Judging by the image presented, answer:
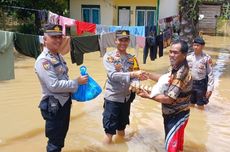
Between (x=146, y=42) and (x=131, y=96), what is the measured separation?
18.7 feet

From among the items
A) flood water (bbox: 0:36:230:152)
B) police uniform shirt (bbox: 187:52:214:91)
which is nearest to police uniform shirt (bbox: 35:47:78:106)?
flood water (bbox: 0:36:230:152)

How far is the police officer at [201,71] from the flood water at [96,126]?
1.95ft

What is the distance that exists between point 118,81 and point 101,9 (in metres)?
17.4

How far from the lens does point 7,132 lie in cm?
602

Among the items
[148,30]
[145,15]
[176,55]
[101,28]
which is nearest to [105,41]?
[101,28]

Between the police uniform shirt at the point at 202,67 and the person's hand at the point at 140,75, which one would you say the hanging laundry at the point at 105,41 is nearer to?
the police uniform shirt at the point at 202,67

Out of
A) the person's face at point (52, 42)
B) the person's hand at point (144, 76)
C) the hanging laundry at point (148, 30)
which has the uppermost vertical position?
the hanging laundry at point (148, 30)

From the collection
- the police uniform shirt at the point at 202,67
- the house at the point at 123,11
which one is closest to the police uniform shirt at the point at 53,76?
the police uniform shirt at the point at 202,67

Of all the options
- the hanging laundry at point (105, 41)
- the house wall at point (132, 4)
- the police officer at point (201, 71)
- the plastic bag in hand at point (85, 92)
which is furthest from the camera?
the house wall at point (132, 4)

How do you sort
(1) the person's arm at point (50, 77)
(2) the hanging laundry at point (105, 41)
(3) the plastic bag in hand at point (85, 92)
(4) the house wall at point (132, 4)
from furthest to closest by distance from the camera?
(4) the house wall at point (132, 4)
(2) the hanging laundry at point (105, 41)
(3) the plastic bag in hand at point (85, 92)
(1) the person's arm at point (50, 77)

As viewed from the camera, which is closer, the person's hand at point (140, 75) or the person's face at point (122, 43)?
the person's hand at point (140, 75)

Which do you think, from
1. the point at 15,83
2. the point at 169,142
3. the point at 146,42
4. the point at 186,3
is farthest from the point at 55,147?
the point at 186,3

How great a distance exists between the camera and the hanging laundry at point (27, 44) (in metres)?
8.09

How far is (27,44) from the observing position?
8273 mm
